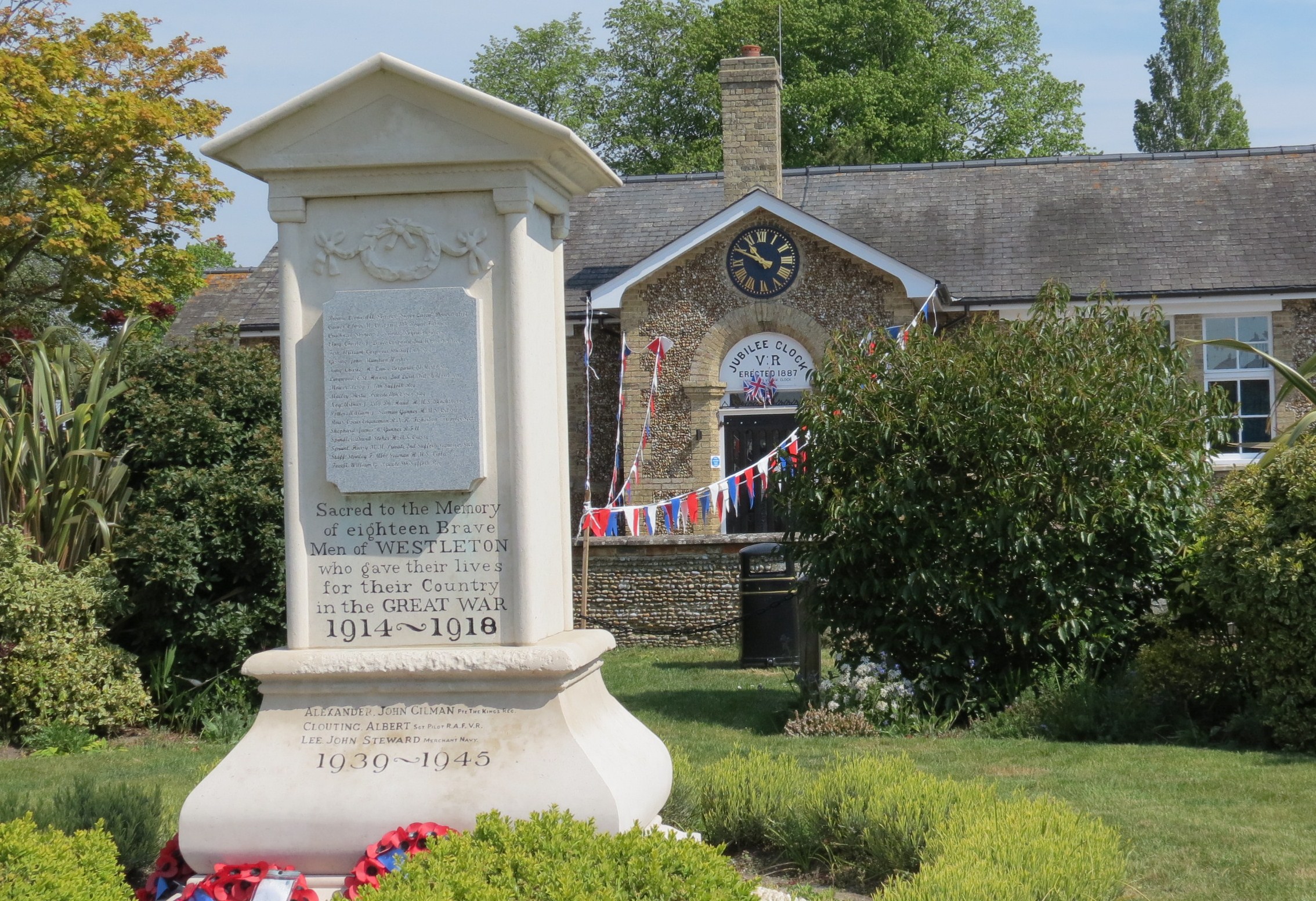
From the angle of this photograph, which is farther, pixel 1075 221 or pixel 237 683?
pixel 1075 221

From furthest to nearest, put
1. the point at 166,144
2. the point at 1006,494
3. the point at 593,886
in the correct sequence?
the point at 166,144 < the point at 1006,494 < the point at 593,886

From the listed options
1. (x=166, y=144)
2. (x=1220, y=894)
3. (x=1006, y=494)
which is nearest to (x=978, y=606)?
(x=1006, y=494)

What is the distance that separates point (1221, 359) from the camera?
21.3 metres

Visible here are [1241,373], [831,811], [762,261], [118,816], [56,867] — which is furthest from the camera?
[1241,373]

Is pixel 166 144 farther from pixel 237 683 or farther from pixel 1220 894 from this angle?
pixel 1220 894

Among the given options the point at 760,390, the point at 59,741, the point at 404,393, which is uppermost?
the point at 760,390

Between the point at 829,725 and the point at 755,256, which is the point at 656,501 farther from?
the point at 829,725

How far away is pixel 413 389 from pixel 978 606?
5.46 meters

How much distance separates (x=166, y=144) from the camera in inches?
763

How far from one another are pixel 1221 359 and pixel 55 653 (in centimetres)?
1763

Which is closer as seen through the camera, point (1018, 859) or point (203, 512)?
point (1018, 859)

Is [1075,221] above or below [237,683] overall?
above

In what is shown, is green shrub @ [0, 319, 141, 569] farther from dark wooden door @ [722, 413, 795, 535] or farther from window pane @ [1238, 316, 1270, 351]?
window pane @ [1238, 316, 1270, 351]

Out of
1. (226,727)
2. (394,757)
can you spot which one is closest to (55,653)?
(226,727)
